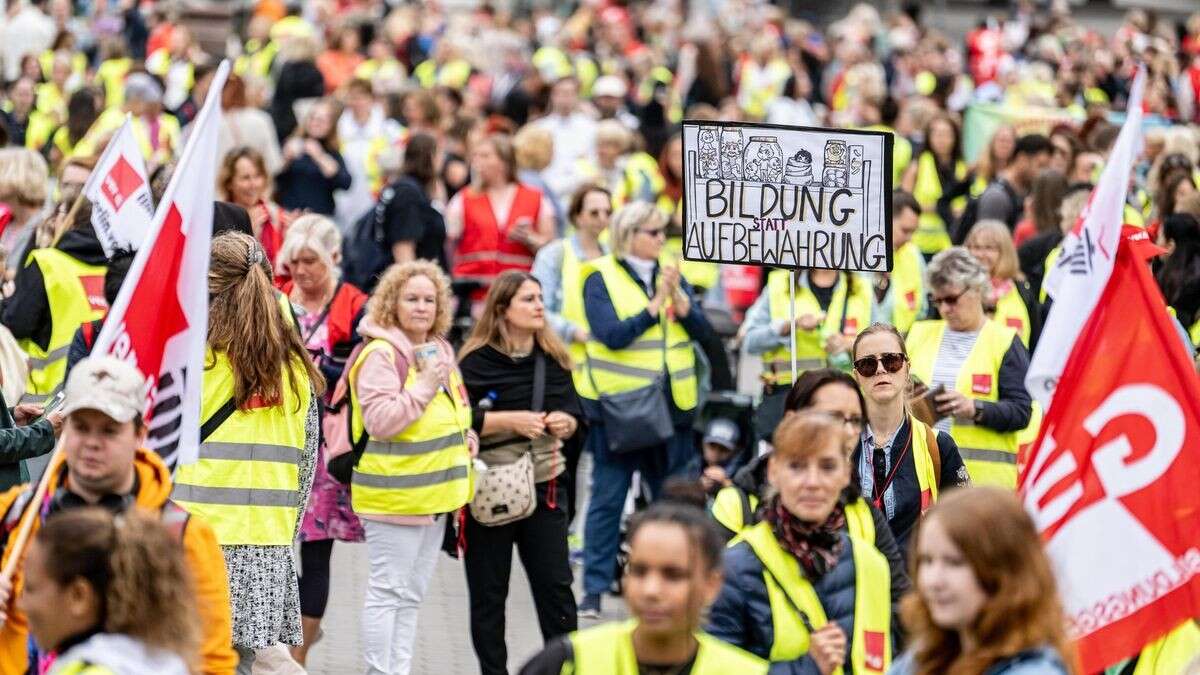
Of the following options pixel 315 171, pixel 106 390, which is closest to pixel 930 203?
pixel 315 171

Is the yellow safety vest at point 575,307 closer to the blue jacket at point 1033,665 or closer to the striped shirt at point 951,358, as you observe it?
the striped shirt at point 951,358

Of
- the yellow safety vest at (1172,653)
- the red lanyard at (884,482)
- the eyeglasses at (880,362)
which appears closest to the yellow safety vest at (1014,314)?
the eyeglasses at (880,362)

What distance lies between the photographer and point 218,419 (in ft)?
22.7

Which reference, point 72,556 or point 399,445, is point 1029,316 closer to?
point 399,445

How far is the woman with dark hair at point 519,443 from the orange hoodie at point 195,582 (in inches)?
124

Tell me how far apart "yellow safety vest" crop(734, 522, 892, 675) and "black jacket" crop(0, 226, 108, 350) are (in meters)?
4.18

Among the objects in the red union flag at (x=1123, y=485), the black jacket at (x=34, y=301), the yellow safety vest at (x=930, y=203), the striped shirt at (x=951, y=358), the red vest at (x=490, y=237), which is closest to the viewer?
the red union flag at (x=1123, y=485)

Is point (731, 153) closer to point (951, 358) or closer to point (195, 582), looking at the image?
point (951, 358)

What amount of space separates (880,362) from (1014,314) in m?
3.48

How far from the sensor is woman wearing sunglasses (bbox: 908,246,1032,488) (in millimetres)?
8790

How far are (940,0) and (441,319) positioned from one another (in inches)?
1239

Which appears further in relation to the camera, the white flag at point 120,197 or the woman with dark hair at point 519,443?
the woman with dark hair at point 519,443


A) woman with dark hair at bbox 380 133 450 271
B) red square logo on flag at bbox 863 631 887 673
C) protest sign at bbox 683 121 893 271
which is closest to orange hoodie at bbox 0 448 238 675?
red square logo on flag at bbox 863 631 887 673

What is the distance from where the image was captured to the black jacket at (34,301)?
8609 millimetres
